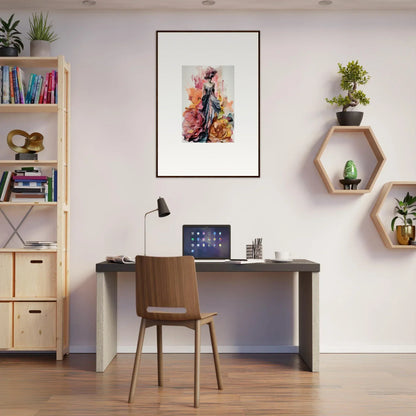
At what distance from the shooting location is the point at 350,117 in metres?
4.64

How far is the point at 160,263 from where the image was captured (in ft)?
11.1

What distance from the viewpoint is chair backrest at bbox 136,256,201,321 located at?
336 centimetres

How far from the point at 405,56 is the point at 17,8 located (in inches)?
125

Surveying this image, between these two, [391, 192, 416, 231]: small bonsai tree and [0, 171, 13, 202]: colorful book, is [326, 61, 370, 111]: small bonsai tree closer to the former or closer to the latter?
[391, 192, 416, 231]: small bonsai tree

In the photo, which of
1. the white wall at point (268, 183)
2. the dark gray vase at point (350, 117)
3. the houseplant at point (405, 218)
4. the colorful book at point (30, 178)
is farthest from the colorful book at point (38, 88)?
the houseplant at point (405, 218)

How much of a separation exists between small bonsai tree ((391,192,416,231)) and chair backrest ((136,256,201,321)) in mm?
2091

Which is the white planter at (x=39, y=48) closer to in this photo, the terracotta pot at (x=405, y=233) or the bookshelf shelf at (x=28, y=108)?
the bookshelf shelf at (x=28, y=108)

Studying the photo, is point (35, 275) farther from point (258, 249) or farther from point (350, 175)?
point (350, 175)

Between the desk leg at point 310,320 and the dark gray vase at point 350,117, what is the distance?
4.09ft

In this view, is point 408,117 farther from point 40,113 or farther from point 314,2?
point 40,113

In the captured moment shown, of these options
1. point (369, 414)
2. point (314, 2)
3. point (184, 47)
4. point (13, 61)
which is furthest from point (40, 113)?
point (369, 414)

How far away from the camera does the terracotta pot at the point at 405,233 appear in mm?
4637

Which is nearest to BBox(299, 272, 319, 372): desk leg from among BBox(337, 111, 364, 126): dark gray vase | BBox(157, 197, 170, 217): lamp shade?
BBox(157, 197, 170, 217): lamp shade

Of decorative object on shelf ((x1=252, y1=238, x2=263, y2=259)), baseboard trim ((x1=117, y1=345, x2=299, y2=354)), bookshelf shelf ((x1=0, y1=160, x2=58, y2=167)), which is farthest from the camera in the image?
baseboard trim ((x1=117, y1=345, x2=299, y2=354))
